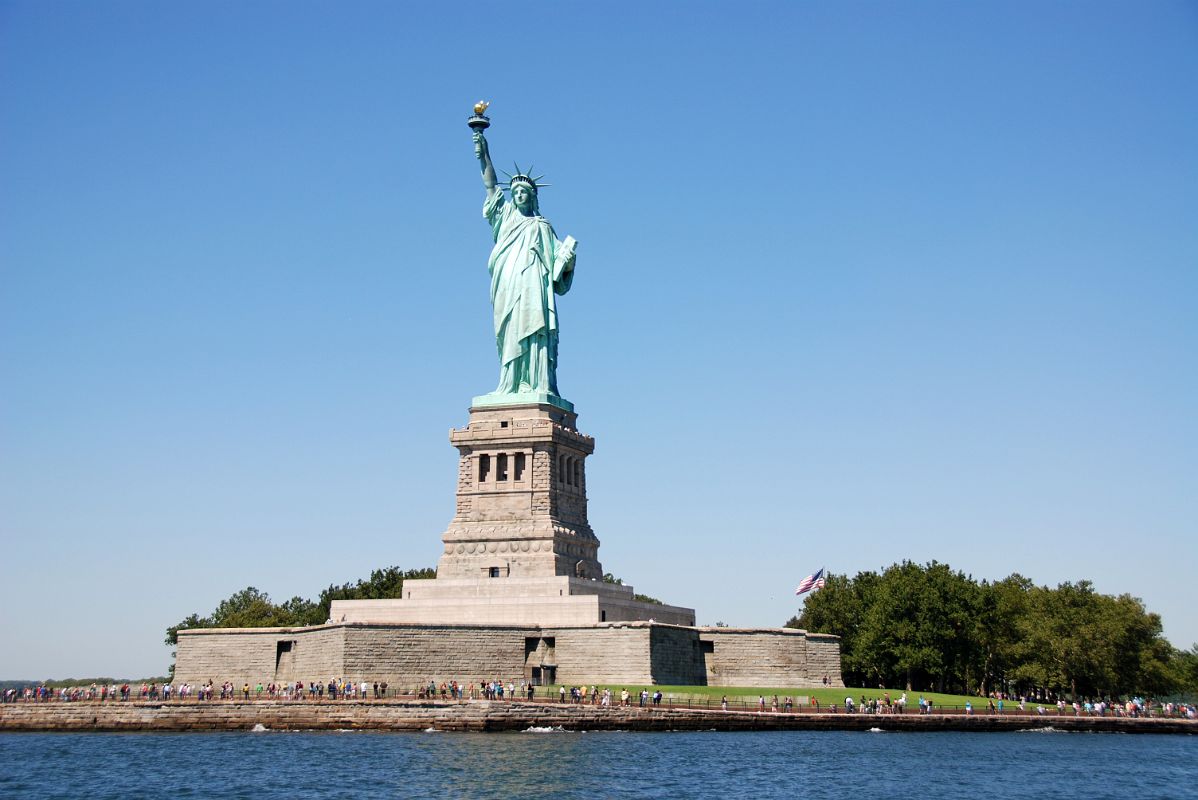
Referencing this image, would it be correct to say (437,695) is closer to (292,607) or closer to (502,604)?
(502,604)

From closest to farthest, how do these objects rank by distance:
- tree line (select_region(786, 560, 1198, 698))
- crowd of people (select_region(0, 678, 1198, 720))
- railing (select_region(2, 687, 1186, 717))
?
railing (select_region(2, 687, 1186, 717)), crowd of people (select_region(0, 678, 1198, 720)), tree line (select_region(786, 560, 1198, 698))

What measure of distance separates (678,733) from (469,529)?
49.6 feet

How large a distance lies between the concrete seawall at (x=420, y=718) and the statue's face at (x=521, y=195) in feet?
79.7

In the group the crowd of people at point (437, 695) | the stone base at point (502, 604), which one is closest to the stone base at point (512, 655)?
the crowd of people at point (437, 695)

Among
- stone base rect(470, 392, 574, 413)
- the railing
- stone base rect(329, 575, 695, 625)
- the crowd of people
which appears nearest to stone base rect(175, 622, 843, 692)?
the crowd of people

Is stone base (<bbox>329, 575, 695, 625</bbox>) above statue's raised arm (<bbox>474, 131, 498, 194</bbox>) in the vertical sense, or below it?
below

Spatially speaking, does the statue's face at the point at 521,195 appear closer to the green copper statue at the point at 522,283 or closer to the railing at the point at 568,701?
the green copper statue at the point at 522,283

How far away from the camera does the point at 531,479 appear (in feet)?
184

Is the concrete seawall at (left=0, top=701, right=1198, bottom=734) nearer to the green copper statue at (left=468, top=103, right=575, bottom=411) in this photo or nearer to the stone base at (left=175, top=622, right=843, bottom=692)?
the stone base at (left=175, top=622, right=843, bottom=692)

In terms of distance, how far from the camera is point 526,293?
59000mm

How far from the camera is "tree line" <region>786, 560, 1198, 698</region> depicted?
6506cm

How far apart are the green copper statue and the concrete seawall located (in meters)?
16.5

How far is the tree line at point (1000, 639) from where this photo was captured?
65.1m

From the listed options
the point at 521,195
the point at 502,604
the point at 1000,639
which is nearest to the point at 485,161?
the point at 521,195
